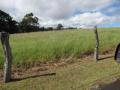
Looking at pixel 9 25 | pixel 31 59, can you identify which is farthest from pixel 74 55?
pixel 9 25

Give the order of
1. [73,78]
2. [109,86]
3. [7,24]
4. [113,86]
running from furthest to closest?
[7,24], [73,78], [109,86], [113,86]

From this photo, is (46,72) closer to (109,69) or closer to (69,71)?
(69,71)

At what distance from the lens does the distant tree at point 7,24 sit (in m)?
66.2

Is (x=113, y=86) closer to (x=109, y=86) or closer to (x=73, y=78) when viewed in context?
(x=109, y=86)

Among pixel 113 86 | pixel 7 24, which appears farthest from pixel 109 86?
pixel 7 24

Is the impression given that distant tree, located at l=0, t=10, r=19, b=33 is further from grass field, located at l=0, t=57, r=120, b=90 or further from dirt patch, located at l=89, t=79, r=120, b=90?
dirt patch, located at l=89, t=79, r=120, b=90

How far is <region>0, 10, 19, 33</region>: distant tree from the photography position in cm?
6625

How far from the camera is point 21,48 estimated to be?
22.5 m

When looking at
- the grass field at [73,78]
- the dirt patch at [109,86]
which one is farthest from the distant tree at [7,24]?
the dirt patch at [109,86]

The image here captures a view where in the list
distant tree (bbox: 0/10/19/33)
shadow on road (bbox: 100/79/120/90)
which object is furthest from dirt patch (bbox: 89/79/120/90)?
distant tree (bbox: 0/10/19/33)

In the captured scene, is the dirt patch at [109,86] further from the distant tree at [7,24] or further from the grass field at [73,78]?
the distant tree at [7,24]

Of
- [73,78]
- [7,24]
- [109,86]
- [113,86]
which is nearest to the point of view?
[113,86]

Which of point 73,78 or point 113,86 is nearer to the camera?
point 113,86

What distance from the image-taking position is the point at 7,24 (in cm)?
6856
